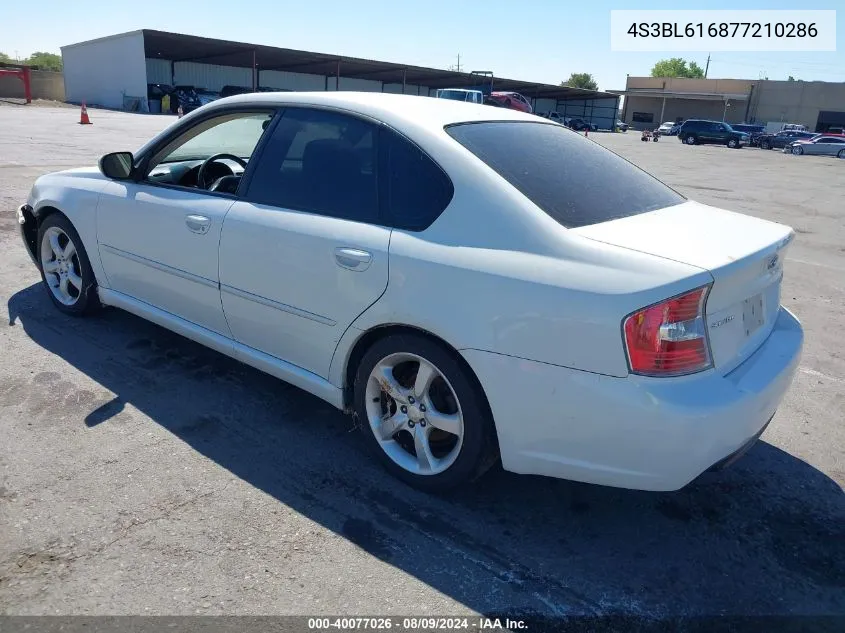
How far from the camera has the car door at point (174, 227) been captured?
11.3ft

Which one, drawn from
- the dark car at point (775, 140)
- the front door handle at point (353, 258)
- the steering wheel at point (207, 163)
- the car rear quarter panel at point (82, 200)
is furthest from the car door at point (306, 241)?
the dark car at point (775, 140)

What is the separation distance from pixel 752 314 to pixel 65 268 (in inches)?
173

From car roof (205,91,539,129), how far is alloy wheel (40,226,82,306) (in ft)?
5.92

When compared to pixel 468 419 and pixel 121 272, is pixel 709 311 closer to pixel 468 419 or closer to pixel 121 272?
pixel 468 419

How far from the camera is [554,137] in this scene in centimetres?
327

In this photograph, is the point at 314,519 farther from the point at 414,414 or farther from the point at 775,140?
the point at 775,140

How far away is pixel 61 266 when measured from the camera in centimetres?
459

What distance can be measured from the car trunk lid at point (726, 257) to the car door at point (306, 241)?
98 cm

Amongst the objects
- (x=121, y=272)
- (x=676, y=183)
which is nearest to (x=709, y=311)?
(x=121, y=272)

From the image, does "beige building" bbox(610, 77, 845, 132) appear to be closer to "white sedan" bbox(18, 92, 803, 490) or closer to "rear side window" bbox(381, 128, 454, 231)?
"white sedan" bbox(18, 92, 803, 490)

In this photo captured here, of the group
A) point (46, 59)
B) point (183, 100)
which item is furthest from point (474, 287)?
point (46, 59)

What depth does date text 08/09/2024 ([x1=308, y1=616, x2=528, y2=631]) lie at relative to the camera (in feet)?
Result: 6.97

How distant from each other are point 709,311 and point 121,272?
344cm

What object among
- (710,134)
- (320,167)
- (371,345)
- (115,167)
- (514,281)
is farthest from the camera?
(710,134)
